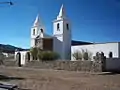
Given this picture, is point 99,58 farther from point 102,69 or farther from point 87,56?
point 87,56

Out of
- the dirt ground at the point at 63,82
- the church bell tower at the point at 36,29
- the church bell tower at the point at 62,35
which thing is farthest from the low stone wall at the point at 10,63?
the dirt ground at the point at 63,82

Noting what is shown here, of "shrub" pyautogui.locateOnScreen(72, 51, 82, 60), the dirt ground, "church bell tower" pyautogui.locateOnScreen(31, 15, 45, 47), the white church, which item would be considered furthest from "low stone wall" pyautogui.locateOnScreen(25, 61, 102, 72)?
"church bell tower" pyautogui.locateOnScreen(31, 15, 45, 47)

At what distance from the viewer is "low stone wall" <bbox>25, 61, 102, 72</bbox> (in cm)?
3569

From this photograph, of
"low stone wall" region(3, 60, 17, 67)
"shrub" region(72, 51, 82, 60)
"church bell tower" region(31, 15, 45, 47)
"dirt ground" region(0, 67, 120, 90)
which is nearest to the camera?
"dirt ground" region(0, 67, 120, 90)

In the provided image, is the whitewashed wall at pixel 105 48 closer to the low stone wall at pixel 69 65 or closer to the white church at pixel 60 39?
the white church at pixel 60 39

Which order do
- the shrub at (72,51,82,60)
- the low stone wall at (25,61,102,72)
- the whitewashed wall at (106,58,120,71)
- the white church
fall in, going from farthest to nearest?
the white church < the shrub at (72,51,82,60) < the whitewashed wall at (106,58,120,71) < the low stone wall at (25,61,102,72)

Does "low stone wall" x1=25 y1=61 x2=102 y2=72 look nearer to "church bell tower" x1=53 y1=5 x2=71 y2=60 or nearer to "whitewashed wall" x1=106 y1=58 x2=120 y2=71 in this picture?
"whitewashed wall" x1=106 y1=58 x2=120 y2=71

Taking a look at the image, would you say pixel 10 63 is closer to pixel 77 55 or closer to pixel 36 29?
pixel 36 29

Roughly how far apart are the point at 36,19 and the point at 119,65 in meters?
33.8

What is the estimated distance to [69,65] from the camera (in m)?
39.7

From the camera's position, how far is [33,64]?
4691cm

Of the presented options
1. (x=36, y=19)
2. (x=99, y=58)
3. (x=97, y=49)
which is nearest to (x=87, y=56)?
(x=97, y=49)

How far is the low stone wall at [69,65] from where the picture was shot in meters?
35.7

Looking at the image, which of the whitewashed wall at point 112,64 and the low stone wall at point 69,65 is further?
the whitewashed wall at point 112,64
